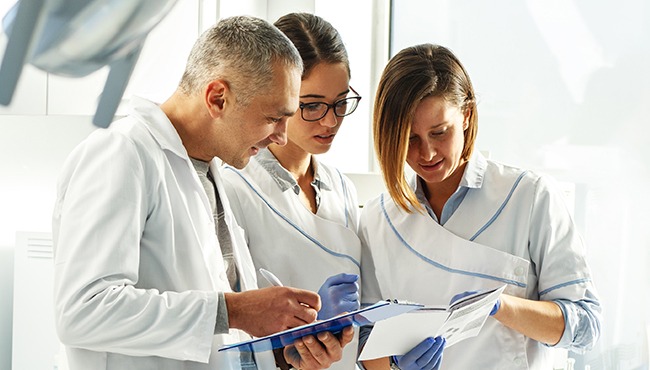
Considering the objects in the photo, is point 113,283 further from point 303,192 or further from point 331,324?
point 303,192

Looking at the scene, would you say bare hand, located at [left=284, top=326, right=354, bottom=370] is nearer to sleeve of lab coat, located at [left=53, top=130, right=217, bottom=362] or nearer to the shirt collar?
sleeve of lab coat, located at [left=53, top=130, right=217, bottom=362]

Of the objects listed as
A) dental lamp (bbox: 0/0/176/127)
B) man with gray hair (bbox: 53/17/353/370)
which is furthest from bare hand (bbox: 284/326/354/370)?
dental lamp (bbox: 0/0/176/127)

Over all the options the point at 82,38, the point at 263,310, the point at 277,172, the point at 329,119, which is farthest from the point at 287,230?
the point at 82,38

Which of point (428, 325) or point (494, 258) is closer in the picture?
point (428, 325)

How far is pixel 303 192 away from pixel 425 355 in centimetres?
45

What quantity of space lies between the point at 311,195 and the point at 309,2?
143 cm

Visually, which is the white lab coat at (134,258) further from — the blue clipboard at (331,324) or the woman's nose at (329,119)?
the woman's nose at (329,119)

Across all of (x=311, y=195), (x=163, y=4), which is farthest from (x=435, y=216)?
(x=163, y=4)

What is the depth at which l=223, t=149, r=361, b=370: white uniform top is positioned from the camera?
167 cm

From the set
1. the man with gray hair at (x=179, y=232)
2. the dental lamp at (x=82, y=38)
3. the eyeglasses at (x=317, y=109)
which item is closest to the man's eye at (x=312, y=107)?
the eyeglasses at (x=317, y=109)

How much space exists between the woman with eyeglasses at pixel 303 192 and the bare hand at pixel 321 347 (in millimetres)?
275

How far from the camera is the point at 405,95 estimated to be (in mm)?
1647

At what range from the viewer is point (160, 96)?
7.88ft

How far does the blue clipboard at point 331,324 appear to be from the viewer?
1.19 m
